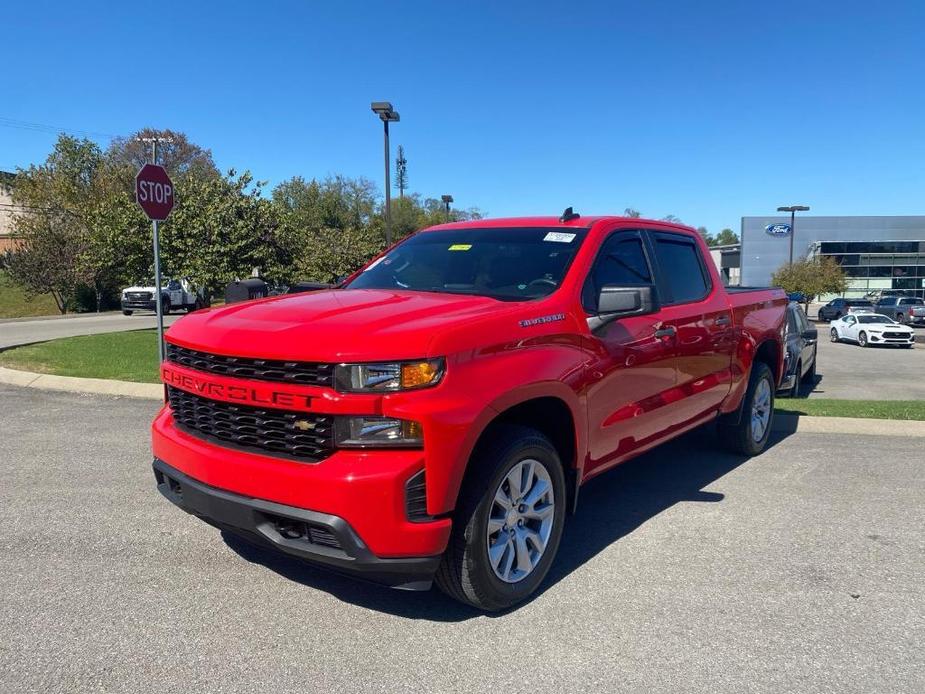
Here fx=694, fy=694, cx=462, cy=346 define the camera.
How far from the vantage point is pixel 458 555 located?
304cm

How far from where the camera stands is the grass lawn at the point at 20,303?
117ft

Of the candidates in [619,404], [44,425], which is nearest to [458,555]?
[619,404]

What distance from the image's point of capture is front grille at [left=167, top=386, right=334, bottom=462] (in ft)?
9.48

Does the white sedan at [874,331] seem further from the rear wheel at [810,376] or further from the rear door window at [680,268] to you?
the rear door window at [680,268]

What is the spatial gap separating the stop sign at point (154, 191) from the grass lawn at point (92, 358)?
2293 millimetres

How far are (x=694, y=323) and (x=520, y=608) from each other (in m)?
2.44

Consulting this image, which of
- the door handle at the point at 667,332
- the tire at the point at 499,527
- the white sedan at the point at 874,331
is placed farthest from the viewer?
the white sedan at the point at 874,331

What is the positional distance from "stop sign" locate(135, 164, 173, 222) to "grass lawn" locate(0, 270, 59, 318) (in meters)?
31.6

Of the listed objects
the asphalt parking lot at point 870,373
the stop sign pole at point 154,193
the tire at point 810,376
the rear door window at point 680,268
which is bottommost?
the asphalt parking lot at point 870,373

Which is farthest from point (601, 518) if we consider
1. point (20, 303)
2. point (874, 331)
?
point (20, 303)

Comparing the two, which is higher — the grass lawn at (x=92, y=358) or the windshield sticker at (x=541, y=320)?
the windshield sticker at (x=541, y=320)

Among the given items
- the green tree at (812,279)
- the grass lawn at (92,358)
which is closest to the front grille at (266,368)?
the grass lawn at (92,358)

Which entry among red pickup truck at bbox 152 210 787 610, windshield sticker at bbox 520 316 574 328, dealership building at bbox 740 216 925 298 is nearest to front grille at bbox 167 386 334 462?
red pickup truck at bbox 152 210 787 610

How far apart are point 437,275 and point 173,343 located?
1581mm
